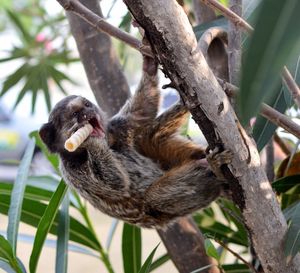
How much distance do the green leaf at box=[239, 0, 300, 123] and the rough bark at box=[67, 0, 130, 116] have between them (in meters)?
1.24

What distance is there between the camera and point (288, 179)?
123cm

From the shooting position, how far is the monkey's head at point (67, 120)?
149 cm

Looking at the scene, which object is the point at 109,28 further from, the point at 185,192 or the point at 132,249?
the point at 132,249

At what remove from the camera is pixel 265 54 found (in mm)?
397

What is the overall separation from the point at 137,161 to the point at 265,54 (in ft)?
3.51

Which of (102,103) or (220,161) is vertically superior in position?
(102,103)

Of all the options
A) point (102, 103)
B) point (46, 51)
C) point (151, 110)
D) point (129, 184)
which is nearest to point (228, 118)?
point (129, 184)

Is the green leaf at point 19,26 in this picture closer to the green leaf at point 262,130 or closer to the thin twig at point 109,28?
the thin twig at point 109,28

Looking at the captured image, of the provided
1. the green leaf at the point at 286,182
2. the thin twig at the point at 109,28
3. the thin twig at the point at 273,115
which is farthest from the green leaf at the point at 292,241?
the thin twig at the point at 109,28

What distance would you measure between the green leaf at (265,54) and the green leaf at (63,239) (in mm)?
970

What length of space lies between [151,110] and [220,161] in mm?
661

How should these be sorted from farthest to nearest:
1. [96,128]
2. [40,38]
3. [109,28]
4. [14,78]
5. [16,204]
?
[40,38] < [14,78] < [96,128] < [16,204] < [109,28]

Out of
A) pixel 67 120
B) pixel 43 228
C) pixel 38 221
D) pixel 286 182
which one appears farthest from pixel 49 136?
pixel 286 182

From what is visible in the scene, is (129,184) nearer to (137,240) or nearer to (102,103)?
(137,240)
